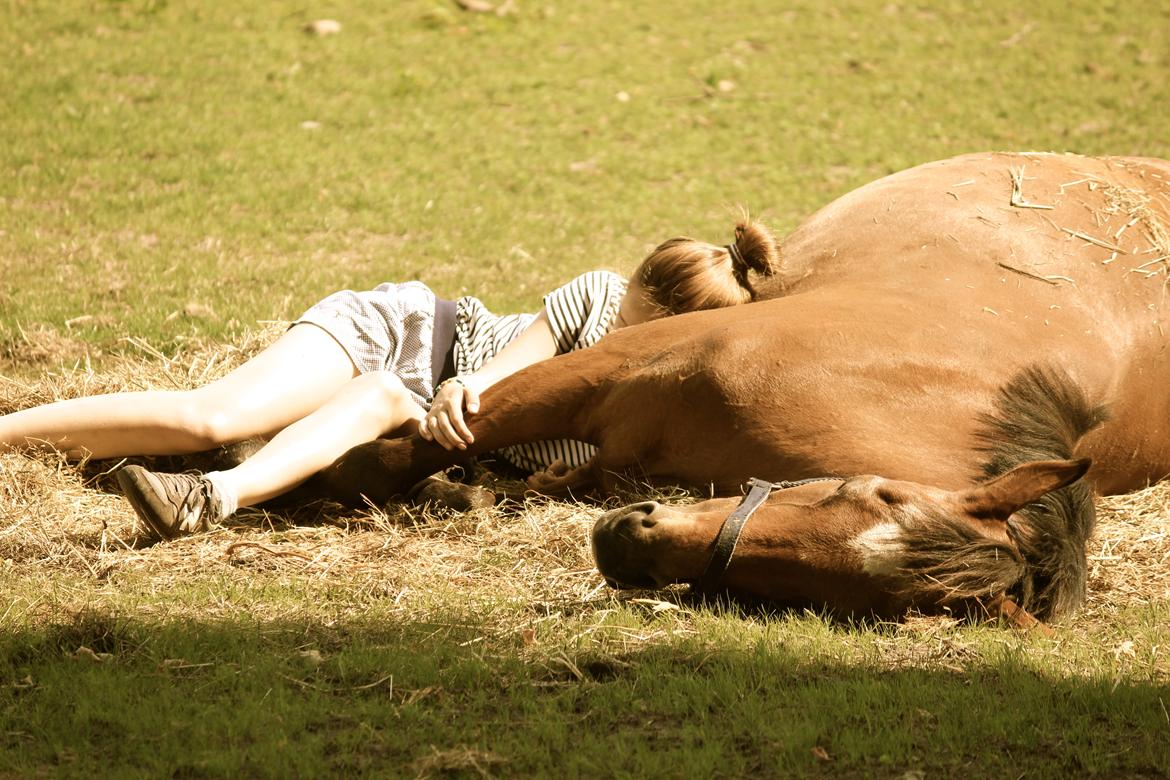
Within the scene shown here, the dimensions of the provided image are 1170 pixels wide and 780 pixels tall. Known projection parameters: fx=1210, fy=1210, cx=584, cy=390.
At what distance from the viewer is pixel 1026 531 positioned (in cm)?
303

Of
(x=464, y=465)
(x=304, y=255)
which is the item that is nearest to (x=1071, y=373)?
(x=464, y=465)

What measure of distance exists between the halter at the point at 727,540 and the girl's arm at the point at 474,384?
118 centimetres

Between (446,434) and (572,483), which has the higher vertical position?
(446,434)

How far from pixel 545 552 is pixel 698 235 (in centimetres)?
419

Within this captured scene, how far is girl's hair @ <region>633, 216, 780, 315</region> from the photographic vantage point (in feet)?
13.9

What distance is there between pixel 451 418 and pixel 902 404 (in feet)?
4.71

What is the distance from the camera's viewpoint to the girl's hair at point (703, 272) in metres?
4.24

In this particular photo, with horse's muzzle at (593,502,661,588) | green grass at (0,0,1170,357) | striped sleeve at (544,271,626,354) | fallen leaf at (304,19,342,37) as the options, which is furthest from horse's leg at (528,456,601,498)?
fallen leaf at (304,19,342,37)

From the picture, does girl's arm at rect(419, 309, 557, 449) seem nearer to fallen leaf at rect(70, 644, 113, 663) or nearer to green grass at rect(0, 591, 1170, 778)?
green grass at rect(0, 591, 1170, 778)

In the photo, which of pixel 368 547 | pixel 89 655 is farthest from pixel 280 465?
pixel 89 655

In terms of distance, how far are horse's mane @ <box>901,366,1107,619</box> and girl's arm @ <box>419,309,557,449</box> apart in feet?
5.25

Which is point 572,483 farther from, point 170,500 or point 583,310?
point 170,500

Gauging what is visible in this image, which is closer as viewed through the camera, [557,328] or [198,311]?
[557,328]

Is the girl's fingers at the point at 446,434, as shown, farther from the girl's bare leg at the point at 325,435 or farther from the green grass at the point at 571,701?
the green grass at the point at 571,701
